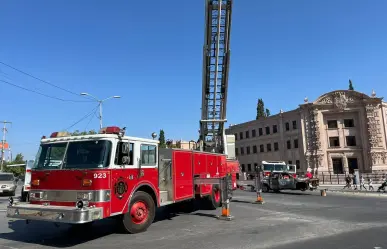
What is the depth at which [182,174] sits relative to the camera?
10.4m

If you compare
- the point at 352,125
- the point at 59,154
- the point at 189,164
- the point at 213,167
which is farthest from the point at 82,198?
the point at 352,125

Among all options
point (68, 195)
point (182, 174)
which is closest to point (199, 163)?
point (182, 174)

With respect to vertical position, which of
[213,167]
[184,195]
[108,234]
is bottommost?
[108,234]

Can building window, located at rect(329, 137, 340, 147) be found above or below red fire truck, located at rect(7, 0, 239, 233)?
above

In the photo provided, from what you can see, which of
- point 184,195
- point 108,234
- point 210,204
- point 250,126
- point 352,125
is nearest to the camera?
point 108,234

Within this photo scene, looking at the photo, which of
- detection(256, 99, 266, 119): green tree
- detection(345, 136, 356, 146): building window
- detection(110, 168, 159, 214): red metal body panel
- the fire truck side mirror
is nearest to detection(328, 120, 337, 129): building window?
detection(345, 136, 356, 146): building window

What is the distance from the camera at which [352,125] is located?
4959 centimetres

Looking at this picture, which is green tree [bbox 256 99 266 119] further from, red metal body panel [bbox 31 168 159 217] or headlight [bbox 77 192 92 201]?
headlight [bbox 77 192 92 201]

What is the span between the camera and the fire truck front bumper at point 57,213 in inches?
259

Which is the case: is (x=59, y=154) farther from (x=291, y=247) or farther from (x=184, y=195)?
(x=291, y=247)

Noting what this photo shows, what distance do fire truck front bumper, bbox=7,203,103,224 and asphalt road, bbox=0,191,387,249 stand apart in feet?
2.53

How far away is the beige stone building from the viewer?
155 ft

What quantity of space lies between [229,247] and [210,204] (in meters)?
6.00

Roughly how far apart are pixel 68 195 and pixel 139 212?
203cm
